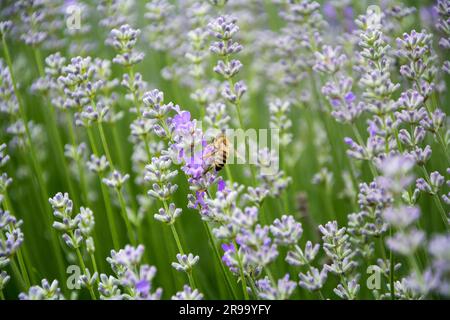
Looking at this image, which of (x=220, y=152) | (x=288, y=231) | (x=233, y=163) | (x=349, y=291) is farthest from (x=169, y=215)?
(x=349, y=291)

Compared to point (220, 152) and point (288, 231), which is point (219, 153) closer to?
point (220, 152)

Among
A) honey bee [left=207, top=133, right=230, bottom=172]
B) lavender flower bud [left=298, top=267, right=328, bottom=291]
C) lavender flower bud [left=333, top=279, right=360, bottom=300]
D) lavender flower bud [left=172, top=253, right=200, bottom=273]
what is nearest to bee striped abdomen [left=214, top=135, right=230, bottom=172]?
honey bee [left=207, top=133, right=230, bottom=172]

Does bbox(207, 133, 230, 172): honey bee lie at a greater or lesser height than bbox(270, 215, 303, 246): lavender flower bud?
greater

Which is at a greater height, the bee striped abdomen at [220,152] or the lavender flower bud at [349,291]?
→ the bee striped abdomen at [220,152]

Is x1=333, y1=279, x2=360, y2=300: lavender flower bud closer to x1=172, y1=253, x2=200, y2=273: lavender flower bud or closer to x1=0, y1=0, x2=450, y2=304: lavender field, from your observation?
x1=0, y1=0, x2=450, y2=304: lavender field

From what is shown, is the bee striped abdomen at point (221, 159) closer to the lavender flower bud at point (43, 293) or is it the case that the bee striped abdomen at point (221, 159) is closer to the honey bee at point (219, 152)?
the honey bee at point (219, 152)

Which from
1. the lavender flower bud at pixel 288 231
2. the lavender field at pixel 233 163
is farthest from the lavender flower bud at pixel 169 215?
the lavender flower bud at pixel 288 231

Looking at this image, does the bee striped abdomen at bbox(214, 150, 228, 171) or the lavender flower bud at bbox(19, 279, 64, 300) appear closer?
the lavender flower bud at bbox(19, 279, 64, 300)

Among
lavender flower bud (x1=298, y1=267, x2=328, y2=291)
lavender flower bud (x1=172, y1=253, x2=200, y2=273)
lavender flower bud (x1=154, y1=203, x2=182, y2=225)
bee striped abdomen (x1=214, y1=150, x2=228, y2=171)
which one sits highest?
bee striped abdomen (x1=214, y1=150, x2=228, y2=171)
